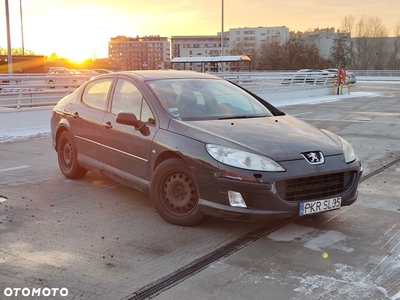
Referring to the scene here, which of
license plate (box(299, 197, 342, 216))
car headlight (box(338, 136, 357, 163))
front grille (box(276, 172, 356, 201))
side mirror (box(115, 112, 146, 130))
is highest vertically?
side mirror (box(115, 112, 146, 130))

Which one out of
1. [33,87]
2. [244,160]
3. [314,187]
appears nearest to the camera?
[244,160]

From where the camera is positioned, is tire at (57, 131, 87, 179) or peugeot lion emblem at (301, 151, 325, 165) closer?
peugeot lion emblem at (301, 151, 325, 165)

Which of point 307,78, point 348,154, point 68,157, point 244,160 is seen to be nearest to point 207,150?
point 244,160

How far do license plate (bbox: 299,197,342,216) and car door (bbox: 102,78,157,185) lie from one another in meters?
1.68

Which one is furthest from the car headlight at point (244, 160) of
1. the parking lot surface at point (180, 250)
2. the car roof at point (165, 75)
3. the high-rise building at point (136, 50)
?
the high-rise building at point (136, 50)

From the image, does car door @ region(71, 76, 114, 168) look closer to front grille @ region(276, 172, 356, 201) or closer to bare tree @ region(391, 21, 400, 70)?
front grille @ region(276, 172, 356, 201)

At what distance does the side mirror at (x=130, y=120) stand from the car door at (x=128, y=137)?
6cm

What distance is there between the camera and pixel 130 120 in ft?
17.1

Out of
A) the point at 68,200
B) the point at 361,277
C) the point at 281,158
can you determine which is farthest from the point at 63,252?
the point at 361,277

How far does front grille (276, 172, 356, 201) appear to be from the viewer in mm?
4414

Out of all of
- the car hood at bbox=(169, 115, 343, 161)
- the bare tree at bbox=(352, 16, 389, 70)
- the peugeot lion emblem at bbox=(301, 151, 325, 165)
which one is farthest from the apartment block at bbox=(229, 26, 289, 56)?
the peugeot lion emblem at bbox=(301, 151, 325, 165)

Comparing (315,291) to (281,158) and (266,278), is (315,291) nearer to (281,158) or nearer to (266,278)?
(266,278)

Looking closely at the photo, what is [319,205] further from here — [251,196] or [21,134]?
[21,134]

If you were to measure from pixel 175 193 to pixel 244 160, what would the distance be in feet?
2.84
